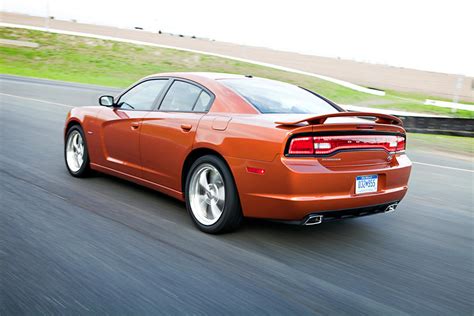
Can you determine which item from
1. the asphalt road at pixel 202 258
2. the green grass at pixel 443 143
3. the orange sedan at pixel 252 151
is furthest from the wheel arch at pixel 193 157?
the green grass at pixel 443 143

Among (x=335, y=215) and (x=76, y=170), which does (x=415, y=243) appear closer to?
(x=335, y=215)

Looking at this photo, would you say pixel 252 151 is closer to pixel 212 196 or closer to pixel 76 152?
pixel 212 196

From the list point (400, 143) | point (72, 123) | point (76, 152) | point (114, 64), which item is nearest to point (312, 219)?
point (400, 143)

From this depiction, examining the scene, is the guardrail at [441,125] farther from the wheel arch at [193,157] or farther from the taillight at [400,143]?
the wheel arch at [193,157]

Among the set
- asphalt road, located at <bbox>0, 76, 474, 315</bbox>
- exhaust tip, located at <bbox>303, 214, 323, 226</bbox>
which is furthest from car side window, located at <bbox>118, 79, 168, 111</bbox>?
exhaust tip, located at <bbox>303, 214, 323, 226</bbox>

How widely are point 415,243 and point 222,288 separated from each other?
2166 mm

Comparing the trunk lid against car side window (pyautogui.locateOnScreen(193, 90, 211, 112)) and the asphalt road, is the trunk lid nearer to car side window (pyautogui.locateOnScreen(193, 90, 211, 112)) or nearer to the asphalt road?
the asphalt road

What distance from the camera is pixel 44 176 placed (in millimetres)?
6875

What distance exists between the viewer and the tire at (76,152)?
22.5 feet

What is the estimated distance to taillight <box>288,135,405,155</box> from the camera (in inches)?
174

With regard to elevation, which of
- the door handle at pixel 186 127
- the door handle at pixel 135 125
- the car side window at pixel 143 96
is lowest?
the door handle at pixel 135 125

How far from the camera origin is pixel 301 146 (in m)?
4.42

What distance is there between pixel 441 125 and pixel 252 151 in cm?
1234

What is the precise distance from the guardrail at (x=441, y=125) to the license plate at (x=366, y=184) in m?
11.3
